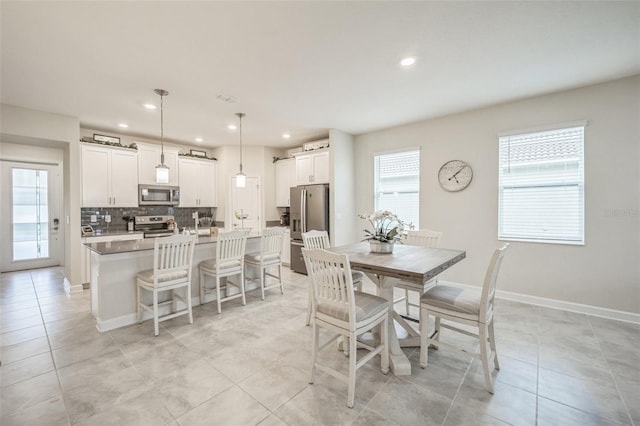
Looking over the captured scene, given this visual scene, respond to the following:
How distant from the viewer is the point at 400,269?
206 cm

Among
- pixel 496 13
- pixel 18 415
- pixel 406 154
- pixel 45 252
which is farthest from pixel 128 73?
pixel 45 252

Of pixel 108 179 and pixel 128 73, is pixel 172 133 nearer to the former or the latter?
pixel 108 179

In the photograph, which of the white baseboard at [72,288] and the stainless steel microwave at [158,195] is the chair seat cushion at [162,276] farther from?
the stainless steel microwave at [158,195]

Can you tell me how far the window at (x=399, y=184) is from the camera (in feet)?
15.5

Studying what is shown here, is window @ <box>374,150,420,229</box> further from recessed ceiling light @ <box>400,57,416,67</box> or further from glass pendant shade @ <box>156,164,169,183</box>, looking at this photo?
glass pendant shade @ <box>156,164,169,183</box>

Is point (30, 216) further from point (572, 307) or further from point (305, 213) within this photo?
point (572, 307)

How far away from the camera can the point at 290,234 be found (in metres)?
5.69

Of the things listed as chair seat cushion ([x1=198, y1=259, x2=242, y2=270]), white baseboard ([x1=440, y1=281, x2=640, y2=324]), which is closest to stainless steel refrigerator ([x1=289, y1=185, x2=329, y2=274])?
chair seat cushion ([x1=198, y1=259, x2=242, y2=270])

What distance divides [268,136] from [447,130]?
330 centimetres

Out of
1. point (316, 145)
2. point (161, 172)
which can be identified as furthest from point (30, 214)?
point (316, 145)

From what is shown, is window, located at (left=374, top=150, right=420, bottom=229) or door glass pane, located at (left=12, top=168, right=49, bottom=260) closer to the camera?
window, located at (left=374, top=150, right=420, bottom=229)

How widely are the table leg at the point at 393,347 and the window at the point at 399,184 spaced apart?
8.14 ft

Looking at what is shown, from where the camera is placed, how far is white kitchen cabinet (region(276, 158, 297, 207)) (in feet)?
19.8

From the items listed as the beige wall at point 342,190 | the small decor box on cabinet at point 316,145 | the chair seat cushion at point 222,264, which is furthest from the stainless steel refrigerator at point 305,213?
the chair seat cushion at point 222,264
